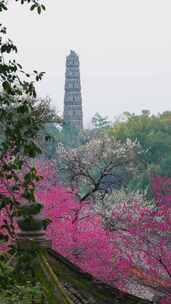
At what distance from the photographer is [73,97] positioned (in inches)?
2950

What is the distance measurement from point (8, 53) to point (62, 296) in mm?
2437

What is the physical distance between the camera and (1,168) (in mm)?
5293

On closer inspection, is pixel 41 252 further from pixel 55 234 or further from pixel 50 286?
pixel 55 234

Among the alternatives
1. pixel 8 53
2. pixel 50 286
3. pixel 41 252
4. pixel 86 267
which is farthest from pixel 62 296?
pixel 86 267

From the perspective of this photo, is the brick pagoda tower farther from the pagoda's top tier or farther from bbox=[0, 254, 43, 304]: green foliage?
bbox=[0, 254, 43, 304]: green foliage

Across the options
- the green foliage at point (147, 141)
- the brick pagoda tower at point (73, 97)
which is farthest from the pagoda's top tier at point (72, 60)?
the green foliage at point (147, 141)

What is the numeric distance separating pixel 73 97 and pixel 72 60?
5148mm

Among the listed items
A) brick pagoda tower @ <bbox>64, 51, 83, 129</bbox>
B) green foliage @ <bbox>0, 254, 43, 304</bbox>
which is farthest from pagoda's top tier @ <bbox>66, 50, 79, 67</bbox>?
green foliage @ <bbox>0, 254, 43, 304</bbox>

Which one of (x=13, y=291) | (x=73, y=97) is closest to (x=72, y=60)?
(x=73, y=97)

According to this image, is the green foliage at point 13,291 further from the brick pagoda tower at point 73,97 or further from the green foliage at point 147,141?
the brick pagoda tower at point 73,97

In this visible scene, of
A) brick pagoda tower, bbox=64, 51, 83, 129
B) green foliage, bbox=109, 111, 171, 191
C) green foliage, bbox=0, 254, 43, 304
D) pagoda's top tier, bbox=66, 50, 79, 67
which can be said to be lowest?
green foliage, bbox=0, 254, 43, 304

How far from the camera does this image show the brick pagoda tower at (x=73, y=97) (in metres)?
74.9

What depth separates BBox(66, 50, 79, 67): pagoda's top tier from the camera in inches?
2995

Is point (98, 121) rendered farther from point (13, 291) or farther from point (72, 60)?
A: point (13, 291)
